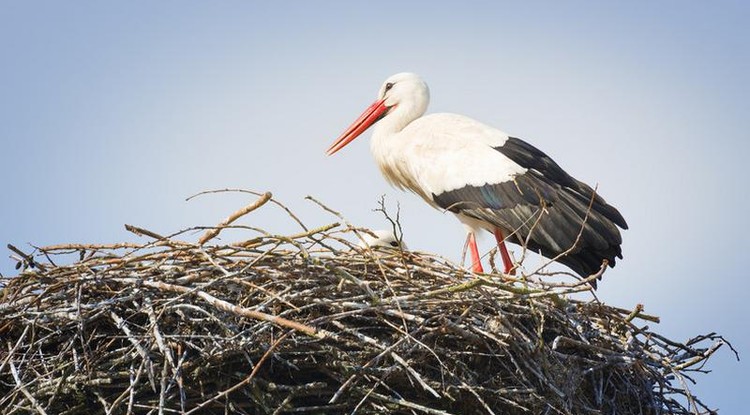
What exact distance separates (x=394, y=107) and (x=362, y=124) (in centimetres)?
24

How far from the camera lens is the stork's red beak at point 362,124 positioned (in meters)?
7.57

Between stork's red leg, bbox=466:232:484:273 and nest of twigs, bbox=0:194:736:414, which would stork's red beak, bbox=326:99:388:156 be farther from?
nest of twigs, bbox=0:194:736:414

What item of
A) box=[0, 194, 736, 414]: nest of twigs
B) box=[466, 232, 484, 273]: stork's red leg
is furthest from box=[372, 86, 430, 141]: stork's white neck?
box=[0, 194, 736, 414]: nest of twigs

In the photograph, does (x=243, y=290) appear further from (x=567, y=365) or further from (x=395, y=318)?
(x=567, y=365)

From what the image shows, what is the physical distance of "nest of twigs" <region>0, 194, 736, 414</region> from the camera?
445cm

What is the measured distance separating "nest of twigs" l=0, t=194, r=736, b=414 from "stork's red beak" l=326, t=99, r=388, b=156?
2.74 metres

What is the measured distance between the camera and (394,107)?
751 cm

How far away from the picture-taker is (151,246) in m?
4.85

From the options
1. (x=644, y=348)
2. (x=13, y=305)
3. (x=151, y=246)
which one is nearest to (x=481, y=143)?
(x=644, y=348)

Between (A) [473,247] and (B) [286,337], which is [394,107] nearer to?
(A) [473,247]

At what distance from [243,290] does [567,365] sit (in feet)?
4.08

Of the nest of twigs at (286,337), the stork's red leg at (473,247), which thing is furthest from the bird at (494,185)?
the nest of twigs at (286,337)

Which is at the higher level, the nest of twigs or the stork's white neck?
the stork's white neck

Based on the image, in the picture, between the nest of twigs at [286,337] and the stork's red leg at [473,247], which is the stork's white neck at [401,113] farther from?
the nest of twigs at [286,337]
